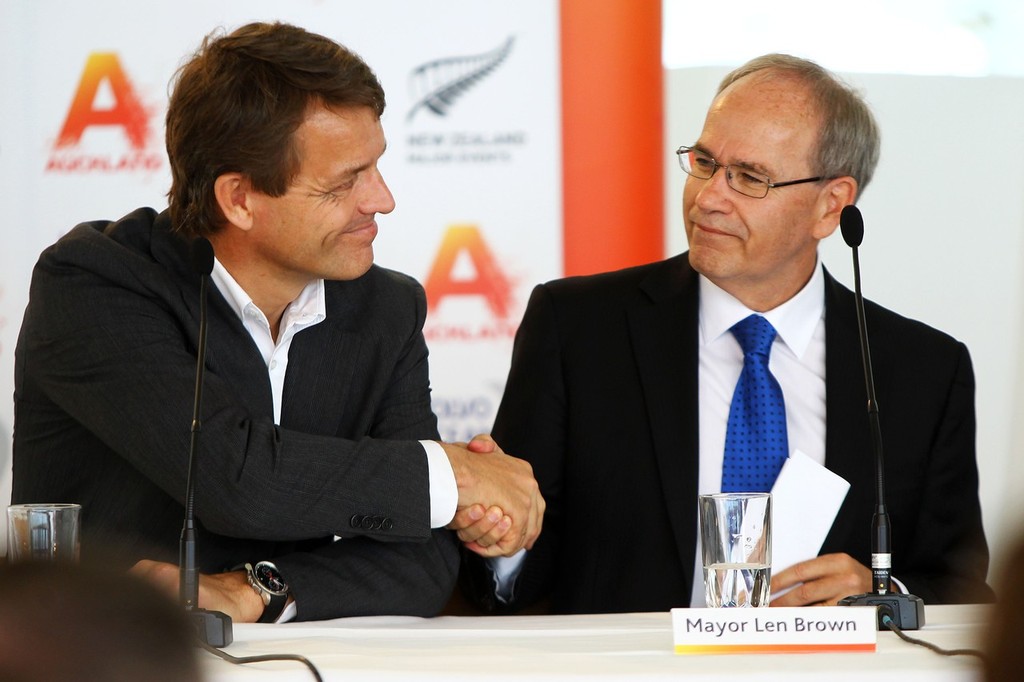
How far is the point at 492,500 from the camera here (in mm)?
2098

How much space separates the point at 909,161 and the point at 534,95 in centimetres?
119

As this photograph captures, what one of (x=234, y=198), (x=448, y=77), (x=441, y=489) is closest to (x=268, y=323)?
(x=234, y=198)

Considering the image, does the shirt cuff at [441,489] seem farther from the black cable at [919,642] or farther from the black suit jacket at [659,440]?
the black cable at [919,642]

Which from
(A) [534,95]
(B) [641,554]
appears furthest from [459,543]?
(A) [534,95]

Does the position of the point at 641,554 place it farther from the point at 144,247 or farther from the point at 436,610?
the point at 144,247

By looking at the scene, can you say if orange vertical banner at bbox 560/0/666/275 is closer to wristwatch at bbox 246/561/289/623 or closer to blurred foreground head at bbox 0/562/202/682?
wristwatch at bbox 246/561/289/623

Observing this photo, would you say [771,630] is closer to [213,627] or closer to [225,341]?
[213,627]

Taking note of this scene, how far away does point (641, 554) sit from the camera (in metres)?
2.54

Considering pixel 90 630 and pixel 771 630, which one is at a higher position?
pixel 90 630

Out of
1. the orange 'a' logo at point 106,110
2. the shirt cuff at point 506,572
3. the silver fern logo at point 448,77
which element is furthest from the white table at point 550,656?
the orange 'a' logo at point 106,110

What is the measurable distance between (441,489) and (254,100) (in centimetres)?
81

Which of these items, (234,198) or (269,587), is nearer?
(269,587)

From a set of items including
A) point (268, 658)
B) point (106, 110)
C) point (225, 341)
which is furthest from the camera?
point (106, 110)

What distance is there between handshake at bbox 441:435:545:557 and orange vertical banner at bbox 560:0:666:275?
178cm
